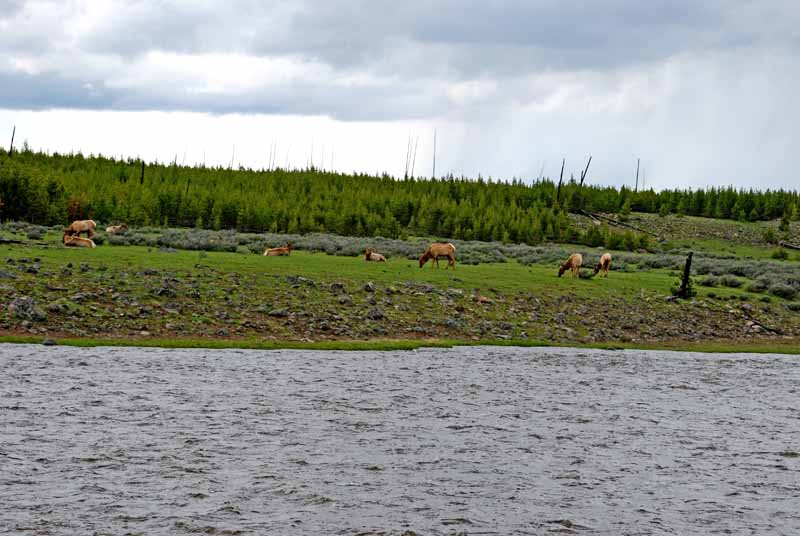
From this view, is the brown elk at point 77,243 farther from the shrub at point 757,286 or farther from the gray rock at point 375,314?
the shrub at point 757,286

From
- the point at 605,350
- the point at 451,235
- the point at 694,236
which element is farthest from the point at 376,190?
the point at 605,350

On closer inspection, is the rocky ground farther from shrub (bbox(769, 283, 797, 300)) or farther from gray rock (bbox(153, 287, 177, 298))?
shrub (bbox(769, 283, 797, 300))

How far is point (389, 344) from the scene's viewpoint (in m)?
30.7

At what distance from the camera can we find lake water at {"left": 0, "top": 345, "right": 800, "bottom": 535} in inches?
486

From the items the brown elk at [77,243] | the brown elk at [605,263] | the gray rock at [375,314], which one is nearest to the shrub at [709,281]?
the brown elk at [605,263]

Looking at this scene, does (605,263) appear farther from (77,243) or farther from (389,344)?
(77,243)

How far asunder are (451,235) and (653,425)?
7294cm

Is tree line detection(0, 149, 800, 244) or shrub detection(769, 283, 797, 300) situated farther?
tree line detection(0, 149, 800, 244)

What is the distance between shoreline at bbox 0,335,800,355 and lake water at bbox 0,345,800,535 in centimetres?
119

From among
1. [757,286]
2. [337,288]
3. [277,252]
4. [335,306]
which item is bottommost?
[335,306]

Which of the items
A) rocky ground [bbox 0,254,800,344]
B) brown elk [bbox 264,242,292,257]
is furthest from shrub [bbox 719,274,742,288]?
brown elk [bbox 264,242,292,257]

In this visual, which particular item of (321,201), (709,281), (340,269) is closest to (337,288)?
(340,269)

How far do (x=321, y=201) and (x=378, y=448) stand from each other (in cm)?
8269

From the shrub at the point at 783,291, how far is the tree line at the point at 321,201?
3982cm
